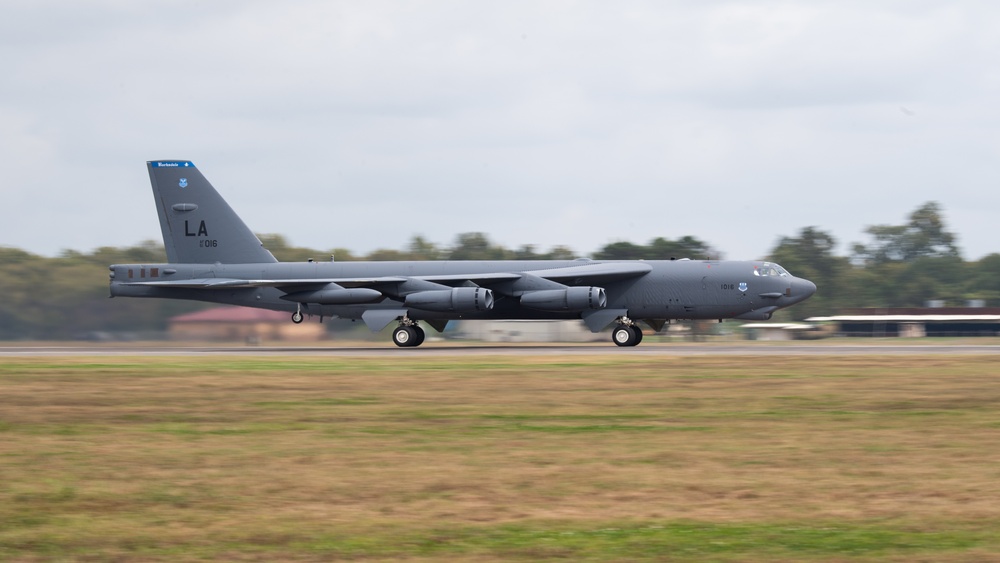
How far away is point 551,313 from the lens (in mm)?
38969

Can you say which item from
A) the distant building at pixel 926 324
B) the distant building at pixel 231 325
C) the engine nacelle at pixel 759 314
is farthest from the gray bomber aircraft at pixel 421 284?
the distant building at pixel 926 324

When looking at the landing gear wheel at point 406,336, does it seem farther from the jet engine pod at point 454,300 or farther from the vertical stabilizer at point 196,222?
the vertical stabilizer at point 196,222

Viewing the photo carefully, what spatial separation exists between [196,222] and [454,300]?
10509 mm

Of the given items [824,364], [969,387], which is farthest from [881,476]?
[824,364]

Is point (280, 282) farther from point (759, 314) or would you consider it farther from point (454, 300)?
point (759, 314)

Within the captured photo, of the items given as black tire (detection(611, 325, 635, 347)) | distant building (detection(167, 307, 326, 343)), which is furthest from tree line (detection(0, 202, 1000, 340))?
black tire (detection(611, 325, 635, 347))

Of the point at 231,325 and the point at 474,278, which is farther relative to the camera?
the point at 231,325

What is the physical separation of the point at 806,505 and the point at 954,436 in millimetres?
5221

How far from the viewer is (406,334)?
40.4m

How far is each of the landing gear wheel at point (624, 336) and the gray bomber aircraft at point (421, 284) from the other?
3 centimetres

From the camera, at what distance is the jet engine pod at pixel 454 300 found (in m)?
38.0

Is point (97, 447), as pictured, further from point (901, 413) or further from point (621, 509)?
point (901, 413)

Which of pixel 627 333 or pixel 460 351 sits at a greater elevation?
pixel 627 333

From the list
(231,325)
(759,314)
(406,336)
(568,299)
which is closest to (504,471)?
(568,299)
